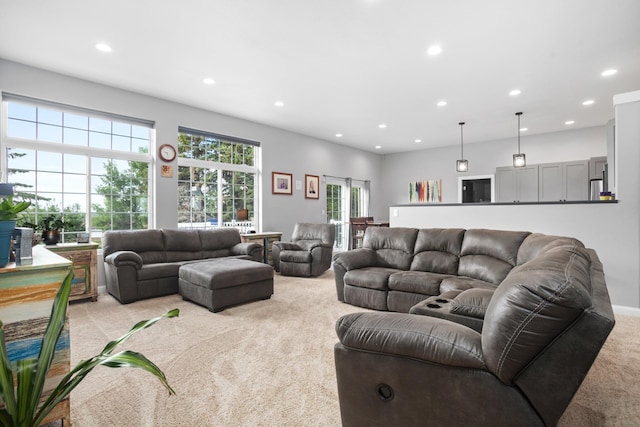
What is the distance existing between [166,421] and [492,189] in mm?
8091

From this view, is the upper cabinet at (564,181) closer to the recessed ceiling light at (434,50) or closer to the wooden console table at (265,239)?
the recessed ceiling light at (434,50)

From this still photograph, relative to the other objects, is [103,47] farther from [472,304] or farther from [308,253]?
[472,304]

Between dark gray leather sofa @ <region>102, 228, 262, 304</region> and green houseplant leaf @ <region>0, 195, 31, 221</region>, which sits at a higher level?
green houseplant leaf @ <region>0, 195, 31, 221</region>

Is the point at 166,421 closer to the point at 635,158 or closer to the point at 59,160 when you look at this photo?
the point at 59,160

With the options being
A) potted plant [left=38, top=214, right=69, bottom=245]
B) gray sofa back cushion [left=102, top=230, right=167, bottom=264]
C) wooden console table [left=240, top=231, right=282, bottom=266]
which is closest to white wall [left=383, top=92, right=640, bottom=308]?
wooden console table [left=240, top=231, right=282, bottom=266]

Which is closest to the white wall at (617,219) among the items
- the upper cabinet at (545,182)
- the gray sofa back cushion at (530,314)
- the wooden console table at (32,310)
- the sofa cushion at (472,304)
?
the sofa cushion at (472,304)

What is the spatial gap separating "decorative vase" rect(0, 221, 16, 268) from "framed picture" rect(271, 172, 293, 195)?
508cm

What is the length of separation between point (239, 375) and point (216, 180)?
168 inches

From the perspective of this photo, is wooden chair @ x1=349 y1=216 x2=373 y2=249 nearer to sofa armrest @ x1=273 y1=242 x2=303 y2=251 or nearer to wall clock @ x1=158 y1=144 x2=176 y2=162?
sofa armrest @ x1=273 y1=242 x2=303 y2=251

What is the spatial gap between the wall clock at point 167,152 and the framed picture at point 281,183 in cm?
203

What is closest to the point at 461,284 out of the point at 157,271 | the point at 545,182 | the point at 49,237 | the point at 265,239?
the point at 157,271

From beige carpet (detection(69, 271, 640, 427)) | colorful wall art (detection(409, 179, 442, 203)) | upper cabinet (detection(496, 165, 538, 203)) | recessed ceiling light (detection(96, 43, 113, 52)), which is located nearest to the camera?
beige carpet (detection(69, 271, 640, 427))

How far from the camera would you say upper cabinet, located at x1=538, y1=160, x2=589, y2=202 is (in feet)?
21.0

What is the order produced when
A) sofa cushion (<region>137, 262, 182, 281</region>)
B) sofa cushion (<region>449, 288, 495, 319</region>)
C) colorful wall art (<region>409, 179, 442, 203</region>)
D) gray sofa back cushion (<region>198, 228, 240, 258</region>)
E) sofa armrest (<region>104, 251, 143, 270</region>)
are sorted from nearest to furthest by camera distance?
sofa cushion (<region>449, 288, 495, 319</region>) < sofa armrest (<region>104, 251, 143, 270</region>) < sofa cushion (<region>137, 262, 182, 281</region>) < gray sofa back cushion (<region>198, 228, 240, 258</region>) < colorful wall art (<region>409, 179, 442, 203</region>)
